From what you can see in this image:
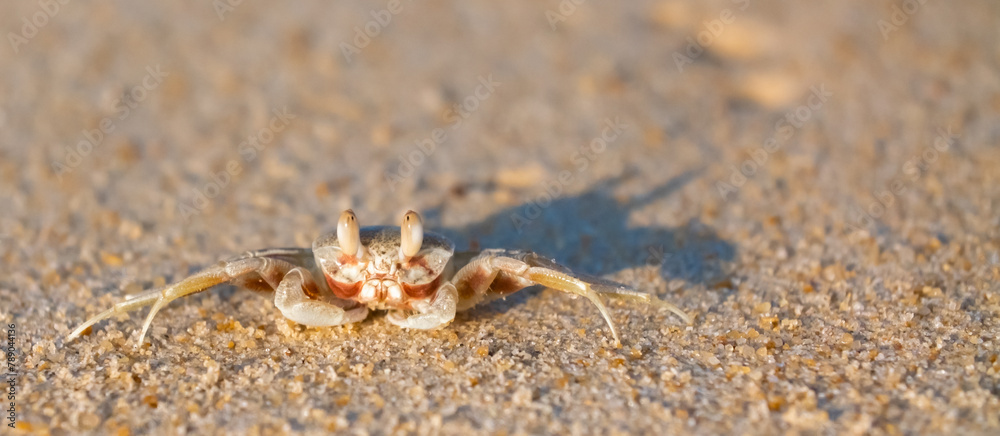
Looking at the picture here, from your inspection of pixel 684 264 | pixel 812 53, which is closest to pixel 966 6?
pixel 812 53

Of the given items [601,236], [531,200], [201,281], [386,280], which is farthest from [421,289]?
[531,200]

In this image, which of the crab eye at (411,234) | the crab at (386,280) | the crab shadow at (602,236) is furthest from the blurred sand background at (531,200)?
the crab eye at (411,234)

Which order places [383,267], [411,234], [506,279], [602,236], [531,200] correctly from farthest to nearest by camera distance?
[531,200] < [602,236] < [506,279] < [383,267] < [411,234]

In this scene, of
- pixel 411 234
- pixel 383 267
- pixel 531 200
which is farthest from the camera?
pixel 531 200

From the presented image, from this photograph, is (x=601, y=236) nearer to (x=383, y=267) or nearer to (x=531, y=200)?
(x=531, y=200)

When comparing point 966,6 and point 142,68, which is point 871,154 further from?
point 142,68

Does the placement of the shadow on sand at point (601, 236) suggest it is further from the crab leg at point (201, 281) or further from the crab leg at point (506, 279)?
the crab leg at point (201, 281)

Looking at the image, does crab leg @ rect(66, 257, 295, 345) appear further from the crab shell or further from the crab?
the crab shell
